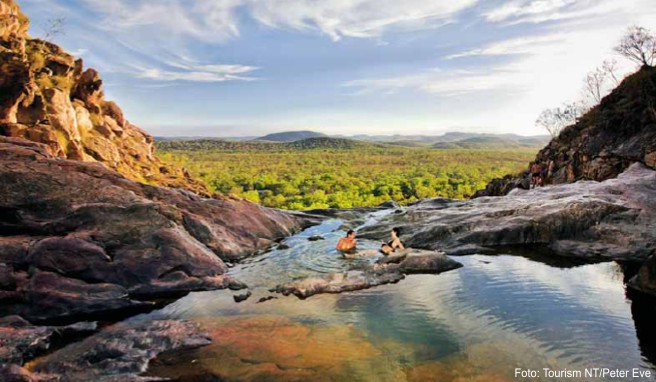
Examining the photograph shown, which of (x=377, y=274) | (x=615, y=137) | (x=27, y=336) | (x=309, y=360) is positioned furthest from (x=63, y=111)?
(x=615, y=137)

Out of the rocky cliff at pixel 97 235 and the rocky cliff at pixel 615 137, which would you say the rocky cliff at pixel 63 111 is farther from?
the rocky cliff at pixel 615 137

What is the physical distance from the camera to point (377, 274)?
1834cm

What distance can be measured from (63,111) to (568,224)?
134ft

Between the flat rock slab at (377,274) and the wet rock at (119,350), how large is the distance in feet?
15.1

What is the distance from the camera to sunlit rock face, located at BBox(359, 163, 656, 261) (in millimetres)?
20656

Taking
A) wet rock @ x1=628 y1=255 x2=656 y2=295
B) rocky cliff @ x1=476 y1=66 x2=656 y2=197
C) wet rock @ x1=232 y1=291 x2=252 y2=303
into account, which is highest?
rocky cliff @ x1=476 y1=66 x2=656 y2=197

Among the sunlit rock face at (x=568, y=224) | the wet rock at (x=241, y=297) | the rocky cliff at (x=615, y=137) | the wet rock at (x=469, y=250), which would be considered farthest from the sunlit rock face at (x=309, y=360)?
the rocky cliff at (x=615, y=137)

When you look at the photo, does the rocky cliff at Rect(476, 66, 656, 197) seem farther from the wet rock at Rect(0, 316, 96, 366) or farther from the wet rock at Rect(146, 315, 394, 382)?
the wet rock at Rect(0, 316, 96, 366)

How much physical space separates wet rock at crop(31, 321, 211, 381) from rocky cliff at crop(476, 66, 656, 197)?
31988 mm

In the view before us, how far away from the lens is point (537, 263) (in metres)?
19.9

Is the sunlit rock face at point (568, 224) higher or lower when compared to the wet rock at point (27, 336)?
higher

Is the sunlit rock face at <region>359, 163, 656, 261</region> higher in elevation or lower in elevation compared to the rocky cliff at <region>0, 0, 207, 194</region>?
lower

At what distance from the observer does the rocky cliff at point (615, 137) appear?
33094 mm

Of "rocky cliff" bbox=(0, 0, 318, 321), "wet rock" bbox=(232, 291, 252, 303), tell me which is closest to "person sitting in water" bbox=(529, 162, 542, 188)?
"rocky cliff" bbox=(0, 0, 318, 321)
